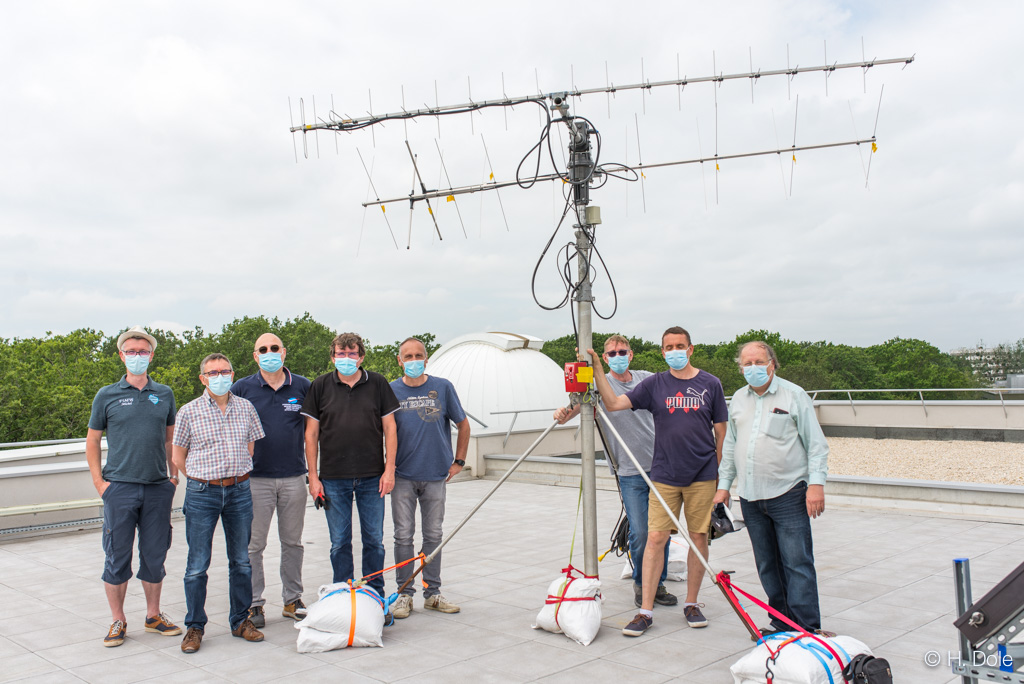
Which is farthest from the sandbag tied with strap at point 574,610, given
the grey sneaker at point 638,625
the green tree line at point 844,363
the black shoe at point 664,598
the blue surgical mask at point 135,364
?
the green tree line at point 844,363

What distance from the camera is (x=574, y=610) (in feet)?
16.6

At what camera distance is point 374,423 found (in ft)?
18.2

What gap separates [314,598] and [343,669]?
1.86 metres

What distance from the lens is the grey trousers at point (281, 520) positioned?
18.1ft

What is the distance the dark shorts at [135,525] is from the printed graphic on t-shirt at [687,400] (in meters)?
3.45

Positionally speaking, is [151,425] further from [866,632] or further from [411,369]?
[866,632]

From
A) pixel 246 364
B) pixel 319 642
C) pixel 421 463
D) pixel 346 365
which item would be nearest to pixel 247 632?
pixel 319 642

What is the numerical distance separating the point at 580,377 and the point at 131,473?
10.0 ft

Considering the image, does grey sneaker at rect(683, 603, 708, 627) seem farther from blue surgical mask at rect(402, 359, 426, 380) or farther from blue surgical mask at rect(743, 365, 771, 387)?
blue surgical mask at rect(402, 359, 426, 380)

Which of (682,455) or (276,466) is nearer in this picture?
(682,455)

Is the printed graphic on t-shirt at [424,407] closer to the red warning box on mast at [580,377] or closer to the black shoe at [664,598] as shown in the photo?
the red warning box on mast at [580,377]

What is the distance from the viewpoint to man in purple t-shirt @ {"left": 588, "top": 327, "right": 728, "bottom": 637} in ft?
17.0

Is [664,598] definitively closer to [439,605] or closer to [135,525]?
[439,605]

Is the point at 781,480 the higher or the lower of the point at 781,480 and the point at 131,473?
the lower
